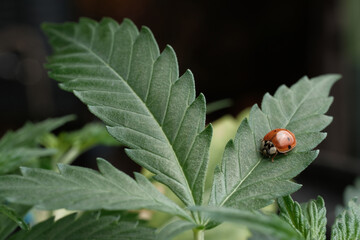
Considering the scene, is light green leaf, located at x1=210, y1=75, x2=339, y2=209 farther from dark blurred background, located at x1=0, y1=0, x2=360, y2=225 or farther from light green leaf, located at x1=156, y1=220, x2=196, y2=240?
dark blurred background, located at x1=0, y1=0, x2=360, y2=225

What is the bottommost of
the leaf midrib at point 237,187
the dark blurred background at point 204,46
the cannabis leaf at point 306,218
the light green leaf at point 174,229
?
the dark blurred background at point 204,46

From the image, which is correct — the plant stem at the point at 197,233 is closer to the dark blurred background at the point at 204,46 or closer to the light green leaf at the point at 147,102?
the light green leaf at the point at 147,102

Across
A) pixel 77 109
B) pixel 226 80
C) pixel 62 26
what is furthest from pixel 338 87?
pixel 62 26

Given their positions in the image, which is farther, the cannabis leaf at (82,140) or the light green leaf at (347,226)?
the cannabis leaf at (82,140)

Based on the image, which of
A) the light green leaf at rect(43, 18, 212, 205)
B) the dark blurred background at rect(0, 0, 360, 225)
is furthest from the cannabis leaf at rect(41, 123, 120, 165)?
the dark blurred background at rect(0, 0, 360, 225)

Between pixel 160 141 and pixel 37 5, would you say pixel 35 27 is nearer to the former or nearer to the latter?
pixel 37 5

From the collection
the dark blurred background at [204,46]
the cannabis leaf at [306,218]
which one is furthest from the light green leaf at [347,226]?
the dark blurred background at [204,46]

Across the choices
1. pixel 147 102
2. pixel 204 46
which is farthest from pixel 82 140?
pixel 204 46
